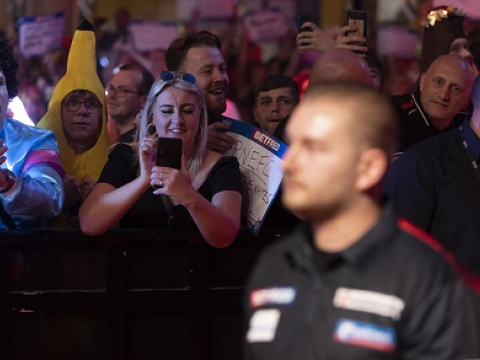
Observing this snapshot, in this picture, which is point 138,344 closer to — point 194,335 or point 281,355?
point 194,335

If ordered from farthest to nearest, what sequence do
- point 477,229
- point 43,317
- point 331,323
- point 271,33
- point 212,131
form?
point 271,33, point 212,131, point 43,317, point 477,229, point 331,323

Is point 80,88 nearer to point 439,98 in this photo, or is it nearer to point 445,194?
point 439,98

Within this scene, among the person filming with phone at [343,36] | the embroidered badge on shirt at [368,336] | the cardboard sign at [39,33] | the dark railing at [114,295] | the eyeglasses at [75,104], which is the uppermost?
the person filming with phone at [343,36]

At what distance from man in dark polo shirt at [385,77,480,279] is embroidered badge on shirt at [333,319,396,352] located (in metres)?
1.46

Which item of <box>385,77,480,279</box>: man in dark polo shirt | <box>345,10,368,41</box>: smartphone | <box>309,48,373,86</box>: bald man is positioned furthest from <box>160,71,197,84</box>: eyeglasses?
<box>345,10,368,41</box>: smartphone

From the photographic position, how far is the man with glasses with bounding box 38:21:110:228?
5.86 meters

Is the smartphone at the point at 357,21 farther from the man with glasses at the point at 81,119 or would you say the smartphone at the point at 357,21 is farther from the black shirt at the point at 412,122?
the man with glasses at the point at 81,119

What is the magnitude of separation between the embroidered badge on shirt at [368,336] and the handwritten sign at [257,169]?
7.72 ft

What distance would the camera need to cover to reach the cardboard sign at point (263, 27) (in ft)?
44.1

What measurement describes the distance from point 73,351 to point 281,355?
2085mm

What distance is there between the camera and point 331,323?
2828 millimetres

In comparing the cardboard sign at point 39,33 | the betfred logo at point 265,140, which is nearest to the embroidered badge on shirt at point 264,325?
the betfred logo at point 265,140

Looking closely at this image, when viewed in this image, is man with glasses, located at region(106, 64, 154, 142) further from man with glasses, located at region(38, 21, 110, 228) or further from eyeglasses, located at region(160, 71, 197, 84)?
eyeglasses, located at region(160, 71, 197, 84)

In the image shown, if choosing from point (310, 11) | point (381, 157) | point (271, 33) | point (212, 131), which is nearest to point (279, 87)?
point (212, 131)
